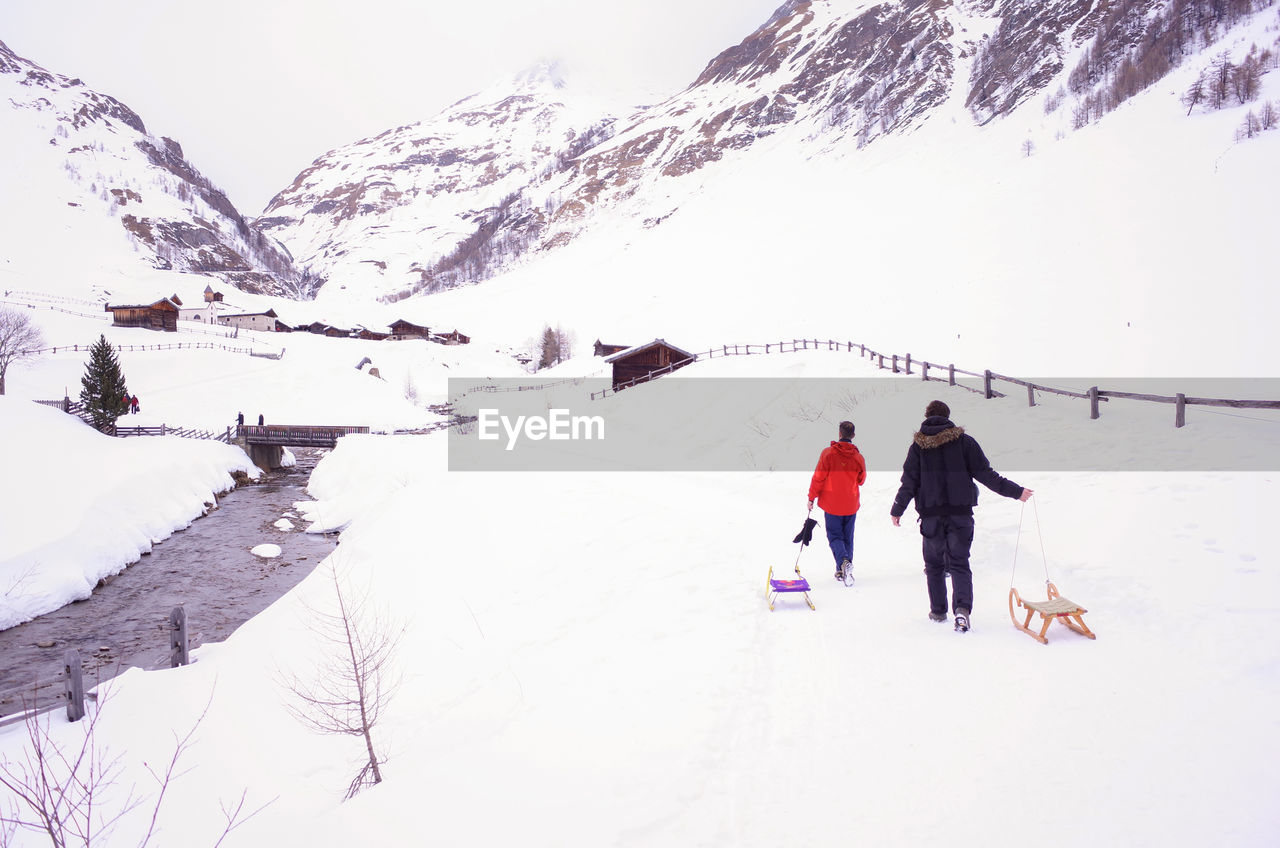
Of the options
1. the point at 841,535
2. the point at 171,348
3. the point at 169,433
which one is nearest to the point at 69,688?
the point at 841,535

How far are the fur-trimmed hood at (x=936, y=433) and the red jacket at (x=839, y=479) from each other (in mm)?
1339

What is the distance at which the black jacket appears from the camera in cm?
548

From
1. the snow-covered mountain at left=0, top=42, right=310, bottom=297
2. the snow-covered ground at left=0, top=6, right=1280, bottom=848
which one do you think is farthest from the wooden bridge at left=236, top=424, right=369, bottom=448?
the snow-covered mountain at left=0, top=42, right=310, bottom=297

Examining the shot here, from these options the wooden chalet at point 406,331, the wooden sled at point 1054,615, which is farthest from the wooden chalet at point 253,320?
the wooden sled at point 1054,615

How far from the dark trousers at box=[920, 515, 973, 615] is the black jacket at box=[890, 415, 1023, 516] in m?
0.11

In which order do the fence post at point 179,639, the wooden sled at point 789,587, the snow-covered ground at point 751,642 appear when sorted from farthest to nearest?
the fence post at point 179,639 < the wooden sled at point 789,587 < the snow-covered ground at point 751,642

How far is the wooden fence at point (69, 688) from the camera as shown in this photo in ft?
27.2

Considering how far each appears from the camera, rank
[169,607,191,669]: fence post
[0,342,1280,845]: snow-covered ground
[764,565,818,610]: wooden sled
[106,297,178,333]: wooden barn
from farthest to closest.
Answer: [106,297,178,333]: wooden barn
[169,607,191,669]: fence post
[764,565,818,610]: wooden sled
[0,342,1280,845]: snow-covered ground

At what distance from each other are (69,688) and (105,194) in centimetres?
16508

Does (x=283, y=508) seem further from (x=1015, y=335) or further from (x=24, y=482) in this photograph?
(x=1015, y=335)

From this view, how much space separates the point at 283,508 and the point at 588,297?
73.3 m

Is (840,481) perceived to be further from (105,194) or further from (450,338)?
(105,194)

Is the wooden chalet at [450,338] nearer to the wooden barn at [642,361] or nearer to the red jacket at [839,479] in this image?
the wooden barn at [642,361]
